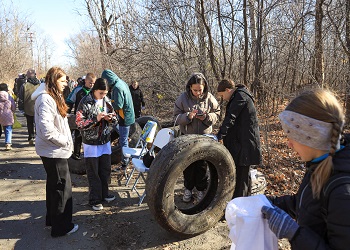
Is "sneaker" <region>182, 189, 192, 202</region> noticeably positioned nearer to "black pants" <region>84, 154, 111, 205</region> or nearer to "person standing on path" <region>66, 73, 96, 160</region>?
"black pants" <region>84, 154, 111, 205</region>

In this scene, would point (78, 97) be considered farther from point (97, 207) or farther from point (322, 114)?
point (322, 114)

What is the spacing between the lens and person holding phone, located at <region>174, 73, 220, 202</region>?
4234 mm

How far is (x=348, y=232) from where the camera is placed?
1.23m

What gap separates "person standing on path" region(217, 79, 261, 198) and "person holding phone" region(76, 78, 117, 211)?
1.72m

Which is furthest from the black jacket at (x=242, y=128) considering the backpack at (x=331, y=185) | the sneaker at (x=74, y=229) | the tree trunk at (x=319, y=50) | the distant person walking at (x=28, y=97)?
the distant person walking at (x=28, y=97)

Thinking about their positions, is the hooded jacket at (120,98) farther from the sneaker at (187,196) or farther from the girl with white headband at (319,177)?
the girl with white headband at (319,177)

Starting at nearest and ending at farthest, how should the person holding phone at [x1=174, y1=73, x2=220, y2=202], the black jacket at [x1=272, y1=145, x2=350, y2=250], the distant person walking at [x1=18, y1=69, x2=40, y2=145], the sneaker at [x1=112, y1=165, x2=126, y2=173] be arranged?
the black jacket at [x1=272, y1=145, x2=350, y2=250] → the person holding phone at [x1=174, y1=73, x2=220, y2=202] → the sneaker at [x1=112, y1=165, x2=126, y2=173] → the distant person walking at [x1=18, y1=69, x2=40, y2=145]

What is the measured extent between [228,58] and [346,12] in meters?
3.26

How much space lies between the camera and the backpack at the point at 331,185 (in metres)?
1.27

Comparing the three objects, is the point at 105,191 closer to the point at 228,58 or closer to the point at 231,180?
the point at 231,180

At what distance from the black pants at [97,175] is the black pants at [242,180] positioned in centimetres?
200

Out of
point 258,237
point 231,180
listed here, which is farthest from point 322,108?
point 231,180

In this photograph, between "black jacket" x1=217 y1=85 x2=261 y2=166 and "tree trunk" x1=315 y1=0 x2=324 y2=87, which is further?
"tree trunk" x1=315 y1=0 x2=324 y2=87

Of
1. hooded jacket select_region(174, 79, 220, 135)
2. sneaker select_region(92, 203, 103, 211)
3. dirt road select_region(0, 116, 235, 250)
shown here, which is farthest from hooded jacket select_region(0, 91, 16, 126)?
hooded jacket select_region(174, 79, 220, 135)
